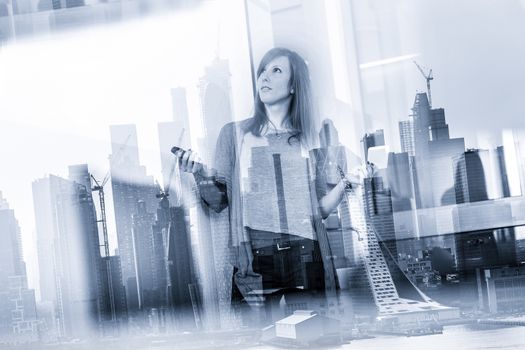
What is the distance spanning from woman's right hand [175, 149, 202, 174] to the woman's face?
16.2 inches

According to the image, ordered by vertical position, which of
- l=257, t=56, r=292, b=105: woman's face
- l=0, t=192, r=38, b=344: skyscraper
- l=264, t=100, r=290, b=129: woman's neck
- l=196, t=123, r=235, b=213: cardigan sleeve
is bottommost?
l=0, t=192, r=38, b=344: skyscraper

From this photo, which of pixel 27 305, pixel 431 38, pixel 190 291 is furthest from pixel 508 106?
pixel 27 305

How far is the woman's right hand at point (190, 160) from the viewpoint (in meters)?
3.57

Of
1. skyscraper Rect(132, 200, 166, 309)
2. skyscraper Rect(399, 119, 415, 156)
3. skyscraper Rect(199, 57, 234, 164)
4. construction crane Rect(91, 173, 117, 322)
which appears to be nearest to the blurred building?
skyscraper Rect(399, 119, 415, 156)

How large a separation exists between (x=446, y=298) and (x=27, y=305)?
1.95 m

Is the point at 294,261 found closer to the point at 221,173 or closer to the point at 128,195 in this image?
the point at 221,173

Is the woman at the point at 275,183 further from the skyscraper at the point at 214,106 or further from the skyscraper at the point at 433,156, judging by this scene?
the skyscraper at the point at 433,156

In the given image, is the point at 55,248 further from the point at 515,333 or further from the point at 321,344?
the point at 515,333

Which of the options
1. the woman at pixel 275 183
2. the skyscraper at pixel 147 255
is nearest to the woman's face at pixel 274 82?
the woman at pixel 275 183

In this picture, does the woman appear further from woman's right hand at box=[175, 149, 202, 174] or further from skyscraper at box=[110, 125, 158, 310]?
skyscraper at box=[110, 125, 158, 310]

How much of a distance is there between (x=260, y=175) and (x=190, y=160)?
13.2 inches

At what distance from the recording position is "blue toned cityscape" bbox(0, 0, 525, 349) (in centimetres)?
345

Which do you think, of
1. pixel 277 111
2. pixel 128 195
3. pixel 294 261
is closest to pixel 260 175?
pixel 277 111

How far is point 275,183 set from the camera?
3.55m
